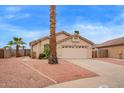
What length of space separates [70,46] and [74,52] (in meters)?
0.82

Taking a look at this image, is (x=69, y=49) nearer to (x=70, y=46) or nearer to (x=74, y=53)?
(x=70, y=46)

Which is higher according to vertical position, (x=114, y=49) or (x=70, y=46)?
(x=70, y=46)

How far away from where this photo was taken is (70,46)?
25062 millimetres

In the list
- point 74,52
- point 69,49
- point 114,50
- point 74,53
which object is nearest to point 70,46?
point 69,49

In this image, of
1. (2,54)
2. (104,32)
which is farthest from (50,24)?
(2,54)

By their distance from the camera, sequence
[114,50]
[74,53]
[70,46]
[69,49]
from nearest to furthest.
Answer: [74,53], [69,49], [70,46], [114,50]

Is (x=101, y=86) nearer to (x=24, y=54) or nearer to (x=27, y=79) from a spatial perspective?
(x=27, y=79)

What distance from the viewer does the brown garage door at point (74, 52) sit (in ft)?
80.4

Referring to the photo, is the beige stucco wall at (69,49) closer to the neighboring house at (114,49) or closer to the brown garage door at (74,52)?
the brown garage door at (74,52)

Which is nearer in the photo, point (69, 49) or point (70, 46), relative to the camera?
point (69, 49)

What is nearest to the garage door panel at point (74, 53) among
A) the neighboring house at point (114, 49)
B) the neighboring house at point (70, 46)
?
the neighboring house at point (70, 46)

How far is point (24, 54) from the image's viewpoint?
95.6 feet

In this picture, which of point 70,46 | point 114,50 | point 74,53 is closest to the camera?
point 74,53

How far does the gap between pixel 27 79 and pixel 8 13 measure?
5547 millimetres
